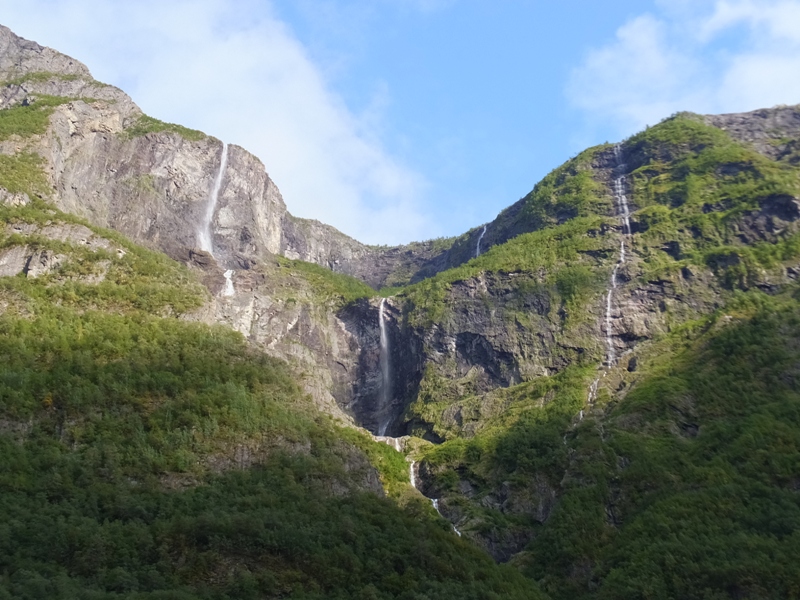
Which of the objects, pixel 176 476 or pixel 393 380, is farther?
pixel 393 380

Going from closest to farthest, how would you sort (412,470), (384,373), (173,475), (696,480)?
(173,475) → (696,480) → (412,470) → (384,373)

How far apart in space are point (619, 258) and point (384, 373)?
30.0 m

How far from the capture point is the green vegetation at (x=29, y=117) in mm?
83250

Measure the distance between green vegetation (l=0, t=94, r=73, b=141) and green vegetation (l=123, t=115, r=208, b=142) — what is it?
27.3 ft

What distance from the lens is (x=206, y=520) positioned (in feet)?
126

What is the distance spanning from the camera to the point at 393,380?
84.8 m

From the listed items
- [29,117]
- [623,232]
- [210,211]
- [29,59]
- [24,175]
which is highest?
[29,59]

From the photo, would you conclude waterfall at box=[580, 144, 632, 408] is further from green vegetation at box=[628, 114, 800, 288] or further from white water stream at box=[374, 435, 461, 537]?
white water stream at box=[374, 435, 461, 537]

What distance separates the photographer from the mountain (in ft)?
132

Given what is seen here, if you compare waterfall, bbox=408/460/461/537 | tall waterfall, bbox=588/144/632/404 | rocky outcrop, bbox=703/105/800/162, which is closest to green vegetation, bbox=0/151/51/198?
waterfall, bbox=408/460/461/537

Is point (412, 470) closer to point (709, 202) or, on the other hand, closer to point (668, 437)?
point (668, 437)

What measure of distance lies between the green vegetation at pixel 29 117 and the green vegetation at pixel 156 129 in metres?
8.31

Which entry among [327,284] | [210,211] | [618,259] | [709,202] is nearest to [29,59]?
[210,211]

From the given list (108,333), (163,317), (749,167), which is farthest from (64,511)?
(749,167)
